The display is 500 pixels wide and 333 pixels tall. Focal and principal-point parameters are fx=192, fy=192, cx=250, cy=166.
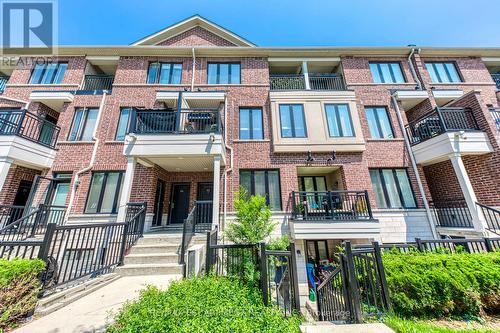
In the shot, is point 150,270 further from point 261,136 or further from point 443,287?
point 261,136

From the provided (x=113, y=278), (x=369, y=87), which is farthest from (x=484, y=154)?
(x=113, y=278)

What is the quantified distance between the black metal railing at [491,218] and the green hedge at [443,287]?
4222 mm

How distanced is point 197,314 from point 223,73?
455 inches

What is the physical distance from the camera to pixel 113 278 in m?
5.19

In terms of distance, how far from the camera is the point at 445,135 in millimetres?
8242

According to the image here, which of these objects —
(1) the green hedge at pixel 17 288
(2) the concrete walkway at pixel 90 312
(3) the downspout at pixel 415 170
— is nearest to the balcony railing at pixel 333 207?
(3) the downspout at pixel 415 170

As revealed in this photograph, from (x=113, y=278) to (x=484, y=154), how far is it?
14.7 metres

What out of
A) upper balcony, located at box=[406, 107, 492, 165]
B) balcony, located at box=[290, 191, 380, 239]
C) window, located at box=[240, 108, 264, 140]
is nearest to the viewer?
balcony, located at box=[290, 191, 380, 239]

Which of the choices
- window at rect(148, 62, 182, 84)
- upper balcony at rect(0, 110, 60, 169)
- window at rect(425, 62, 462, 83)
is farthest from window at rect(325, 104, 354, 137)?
upper balcony at rect(0, 110, 60, 169)

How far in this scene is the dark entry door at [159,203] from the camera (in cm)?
901

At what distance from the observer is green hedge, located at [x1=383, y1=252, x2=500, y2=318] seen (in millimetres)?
3883

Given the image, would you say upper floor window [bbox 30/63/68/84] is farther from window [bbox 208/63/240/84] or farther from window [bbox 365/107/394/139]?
window [bbox 365/107/394/139]

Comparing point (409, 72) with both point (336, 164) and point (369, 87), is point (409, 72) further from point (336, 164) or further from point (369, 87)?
point (336, 164)

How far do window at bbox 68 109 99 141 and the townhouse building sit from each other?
60 millimetres
